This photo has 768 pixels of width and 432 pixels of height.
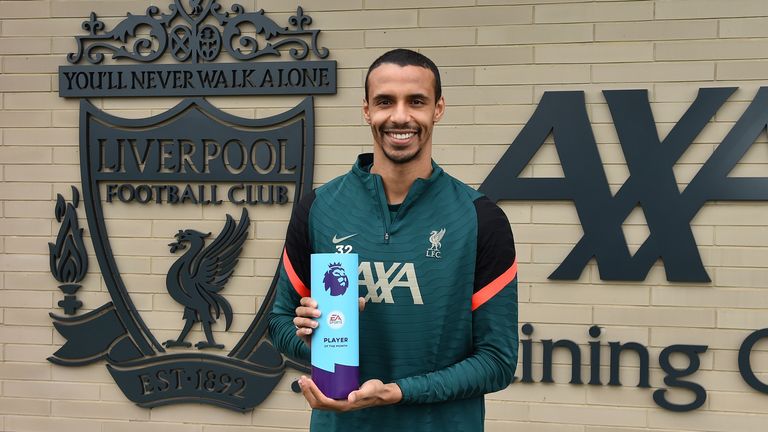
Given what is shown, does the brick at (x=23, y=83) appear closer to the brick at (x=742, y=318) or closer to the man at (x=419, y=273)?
the man at (x=419, y=273)

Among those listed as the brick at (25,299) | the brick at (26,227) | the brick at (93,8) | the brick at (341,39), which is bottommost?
the brick at (25,299)

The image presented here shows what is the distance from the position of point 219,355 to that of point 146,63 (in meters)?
1.56

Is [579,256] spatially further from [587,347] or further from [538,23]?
[538,23]

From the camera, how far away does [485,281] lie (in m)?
1.65

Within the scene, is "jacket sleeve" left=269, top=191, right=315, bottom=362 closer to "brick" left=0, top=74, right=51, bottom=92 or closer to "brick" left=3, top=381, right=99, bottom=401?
"brick" left=3, top=381, right=99, bottom=401

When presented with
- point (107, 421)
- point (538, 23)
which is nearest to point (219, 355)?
point (107, 421)

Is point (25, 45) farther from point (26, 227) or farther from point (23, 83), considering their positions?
point (26, 227)

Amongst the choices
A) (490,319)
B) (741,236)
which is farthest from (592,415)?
(490,319)

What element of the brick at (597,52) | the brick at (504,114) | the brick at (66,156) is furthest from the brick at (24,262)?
the brick at (597,52)

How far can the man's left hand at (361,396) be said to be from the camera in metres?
1.50

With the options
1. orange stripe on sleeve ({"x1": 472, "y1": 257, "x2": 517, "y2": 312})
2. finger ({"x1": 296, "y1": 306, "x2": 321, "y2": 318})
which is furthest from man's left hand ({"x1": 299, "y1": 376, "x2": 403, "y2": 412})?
orange stripe on sleeve ({"x1": 472, "y1": 257, "x2": 517, "y2": 312})

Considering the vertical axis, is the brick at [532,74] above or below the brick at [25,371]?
above

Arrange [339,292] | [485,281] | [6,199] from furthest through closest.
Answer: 1. [6,199]
2. [485,281]
3. [339,292]

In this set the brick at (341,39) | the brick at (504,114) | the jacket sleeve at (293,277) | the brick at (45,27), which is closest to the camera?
the jacket sleeve at (293,277)
